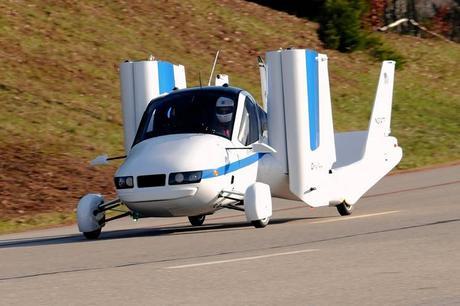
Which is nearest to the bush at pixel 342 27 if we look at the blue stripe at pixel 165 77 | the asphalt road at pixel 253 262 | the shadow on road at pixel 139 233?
the asphalt road at pixel 253 262

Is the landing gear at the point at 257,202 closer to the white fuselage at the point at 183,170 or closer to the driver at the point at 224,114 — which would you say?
the white fuselage at the point at 183,170

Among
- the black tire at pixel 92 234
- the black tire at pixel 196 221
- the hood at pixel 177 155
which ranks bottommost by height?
the black tire at pixel 196 221

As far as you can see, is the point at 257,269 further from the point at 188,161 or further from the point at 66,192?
the point at 66,192

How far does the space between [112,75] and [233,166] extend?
1750 centimetres

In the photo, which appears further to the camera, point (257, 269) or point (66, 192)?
point (66, 192)

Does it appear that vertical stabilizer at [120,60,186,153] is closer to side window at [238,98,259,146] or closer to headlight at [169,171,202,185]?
side window at [238,98,259,146]

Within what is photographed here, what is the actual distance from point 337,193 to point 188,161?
3226 millimetres

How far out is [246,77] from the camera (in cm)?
3538

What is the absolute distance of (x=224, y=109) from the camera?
16391mm

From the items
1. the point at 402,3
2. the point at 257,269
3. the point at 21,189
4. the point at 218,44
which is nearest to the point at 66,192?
the point at 21,189

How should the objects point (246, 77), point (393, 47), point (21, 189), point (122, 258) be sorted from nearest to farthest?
point (122, 258) → point (21, 189) → point (246, 77) → point (393, 47)

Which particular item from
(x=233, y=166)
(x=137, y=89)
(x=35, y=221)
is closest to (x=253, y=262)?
(x=233, y=166)

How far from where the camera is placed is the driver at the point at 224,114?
1619 centimetres

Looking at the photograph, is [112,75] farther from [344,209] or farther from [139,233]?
Answer: [139,233]
